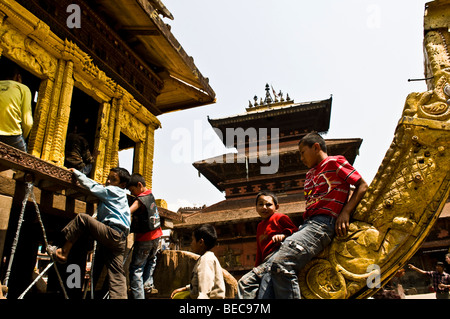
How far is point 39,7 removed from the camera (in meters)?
5.81

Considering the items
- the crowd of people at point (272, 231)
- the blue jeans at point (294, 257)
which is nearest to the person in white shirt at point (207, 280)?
the crowd of people at point (272, 231)

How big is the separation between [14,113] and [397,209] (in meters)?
4.92

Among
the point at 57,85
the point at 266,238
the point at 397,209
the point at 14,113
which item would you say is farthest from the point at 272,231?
the point at 57,85

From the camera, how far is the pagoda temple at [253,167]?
52.9ft

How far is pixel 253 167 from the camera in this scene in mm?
19766

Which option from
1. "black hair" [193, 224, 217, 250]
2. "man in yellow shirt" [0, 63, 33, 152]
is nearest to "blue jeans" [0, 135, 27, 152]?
"man in yellow shirt" [0, 63, 33, 152]

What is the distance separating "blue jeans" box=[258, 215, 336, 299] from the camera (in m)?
2.54

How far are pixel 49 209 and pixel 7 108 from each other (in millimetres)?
1763

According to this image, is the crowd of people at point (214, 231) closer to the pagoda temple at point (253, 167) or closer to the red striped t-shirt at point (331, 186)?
the red striped t-shirt at point (331, 186)

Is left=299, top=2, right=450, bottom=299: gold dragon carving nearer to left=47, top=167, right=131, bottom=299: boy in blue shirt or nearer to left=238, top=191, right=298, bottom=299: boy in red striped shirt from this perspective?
left=238, top=191, right=298, bottom=299: boy in red striped shirt

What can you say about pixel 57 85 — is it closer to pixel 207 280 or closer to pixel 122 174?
pixel 122 174

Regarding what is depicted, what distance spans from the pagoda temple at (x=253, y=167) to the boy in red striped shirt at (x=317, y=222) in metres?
12.0
